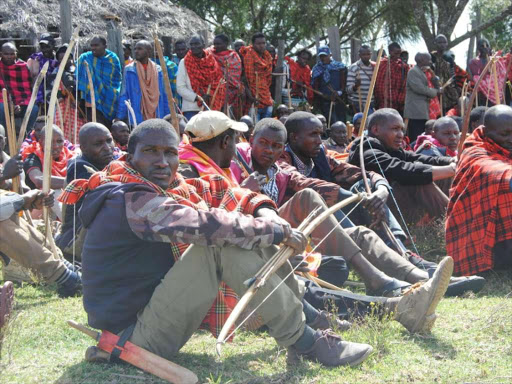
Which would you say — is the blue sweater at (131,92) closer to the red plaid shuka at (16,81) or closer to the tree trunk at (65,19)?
the red plaid shuka at (16,81)

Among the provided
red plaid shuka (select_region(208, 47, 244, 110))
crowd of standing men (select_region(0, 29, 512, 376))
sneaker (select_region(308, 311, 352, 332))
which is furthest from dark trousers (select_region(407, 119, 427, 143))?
sneaker (select_region(308, 311, 352, 332))

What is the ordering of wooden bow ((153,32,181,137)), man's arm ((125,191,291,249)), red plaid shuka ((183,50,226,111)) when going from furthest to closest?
1. red plaid shuka ((183,50,226,111))
2. wooden bow ((153,32,181,137))
3. man's arm ((125,191,291,249))

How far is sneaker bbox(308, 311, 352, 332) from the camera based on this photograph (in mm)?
3566

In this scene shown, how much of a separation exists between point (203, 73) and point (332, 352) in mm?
7355

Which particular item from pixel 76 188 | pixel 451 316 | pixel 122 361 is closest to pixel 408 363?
pixel 451 316

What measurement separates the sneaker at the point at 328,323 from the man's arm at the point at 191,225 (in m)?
0.76

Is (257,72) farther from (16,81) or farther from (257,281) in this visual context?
(257,281)

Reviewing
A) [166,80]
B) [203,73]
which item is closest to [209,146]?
[166,80]

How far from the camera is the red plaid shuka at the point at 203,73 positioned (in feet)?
32.5

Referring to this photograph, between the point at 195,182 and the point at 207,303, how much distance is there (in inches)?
34.2

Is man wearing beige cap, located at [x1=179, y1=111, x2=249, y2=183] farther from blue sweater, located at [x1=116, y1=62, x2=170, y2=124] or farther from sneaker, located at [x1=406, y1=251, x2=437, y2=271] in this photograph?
blue sweater, located at [x1=116, y1=62, x2=170, y2=124]

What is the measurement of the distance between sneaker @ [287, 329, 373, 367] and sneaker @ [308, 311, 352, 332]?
0.98 feet

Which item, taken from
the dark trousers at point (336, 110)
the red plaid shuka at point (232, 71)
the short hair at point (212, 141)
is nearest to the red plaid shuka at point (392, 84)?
the dark trousers at point (336, 110)

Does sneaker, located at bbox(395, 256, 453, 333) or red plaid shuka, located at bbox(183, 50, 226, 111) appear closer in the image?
sneaker, located at bbox(395, 256, 453, 333)
